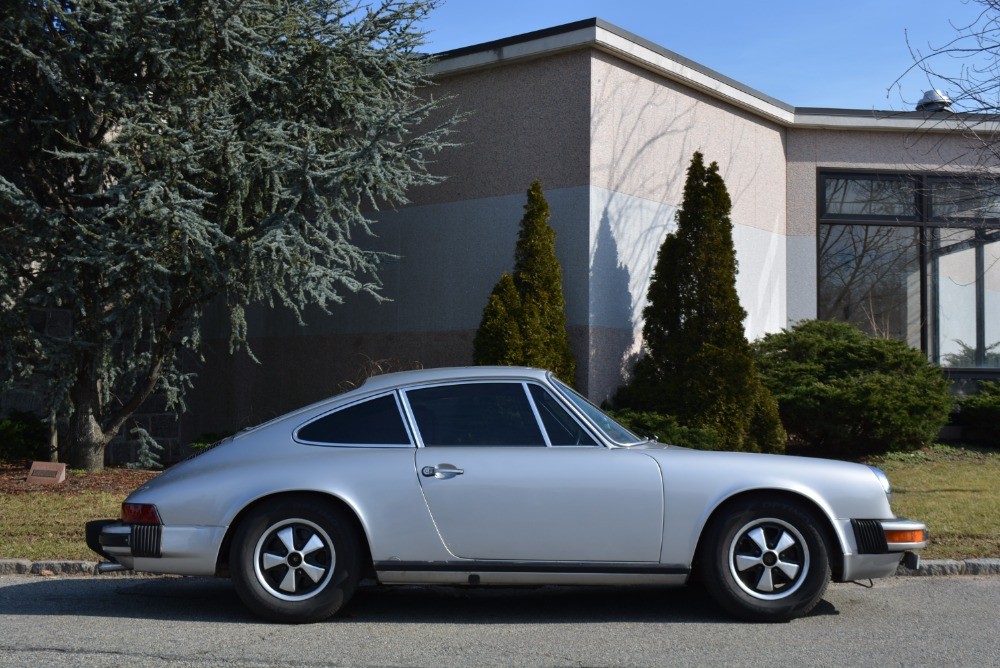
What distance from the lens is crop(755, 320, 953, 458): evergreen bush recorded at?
499 inches

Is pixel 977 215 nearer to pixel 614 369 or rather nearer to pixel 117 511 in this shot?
pixel 614 369

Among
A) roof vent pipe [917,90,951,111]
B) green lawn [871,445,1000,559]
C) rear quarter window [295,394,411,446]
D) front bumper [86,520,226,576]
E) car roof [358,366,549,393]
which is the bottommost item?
green lawn [871,445,1000,559]

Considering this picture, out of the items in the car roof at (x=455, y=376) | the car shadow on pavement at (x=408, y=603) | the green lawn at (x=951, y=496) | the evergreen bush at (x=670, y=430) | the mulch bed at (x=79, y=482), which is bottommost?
the car shadow on pavement at (x=408, y=603)

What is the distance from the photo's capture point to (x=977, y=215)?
15023 mm

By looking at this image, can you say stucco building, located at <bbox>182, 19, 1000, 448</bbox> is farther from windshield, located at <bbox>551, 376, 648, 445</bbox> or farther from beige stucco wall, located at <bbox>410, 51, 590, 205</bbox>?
windshield, located at <bbox>551, 376, 648, 445</bbox>

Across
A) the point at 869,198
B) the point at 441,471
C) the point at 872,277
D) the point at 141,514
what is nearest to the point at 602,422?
the point at 441,471

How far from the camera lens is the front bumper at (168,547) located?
575 cm

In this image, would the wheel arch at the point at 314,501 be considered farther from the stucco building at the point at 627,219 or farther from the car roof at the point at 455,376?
the stucco building at the point at 627,219

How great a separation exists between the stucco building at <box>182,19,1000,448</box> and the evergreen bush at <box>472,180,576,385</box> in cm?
49

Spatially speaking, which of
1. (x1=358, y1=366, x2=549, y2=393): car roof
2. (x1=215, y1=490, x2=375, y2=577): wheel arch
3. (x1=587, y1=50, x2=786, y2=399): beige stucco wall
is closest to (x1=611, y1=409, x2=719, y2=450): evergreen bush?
(x1=587, y1=50, x2=786, y2=399): beige stucco wall

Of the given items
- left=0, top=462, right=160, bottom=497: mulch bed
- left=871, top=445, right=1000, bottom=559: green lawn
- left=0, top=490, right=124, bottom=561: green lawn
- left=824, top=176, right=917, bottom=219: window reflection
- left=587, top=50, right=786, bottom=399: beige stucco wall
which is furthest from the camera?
left=824, top=176, right=917, bottom=219: window reflection

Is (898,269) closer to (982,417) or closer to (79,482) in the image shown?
(982,417)

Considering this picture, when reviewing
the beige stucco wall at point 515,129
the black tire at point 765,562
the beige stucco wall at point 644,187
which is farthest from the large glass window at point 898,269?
the black tire at point 765,562

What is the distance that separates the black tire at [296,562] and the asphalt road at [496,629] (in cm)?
13
